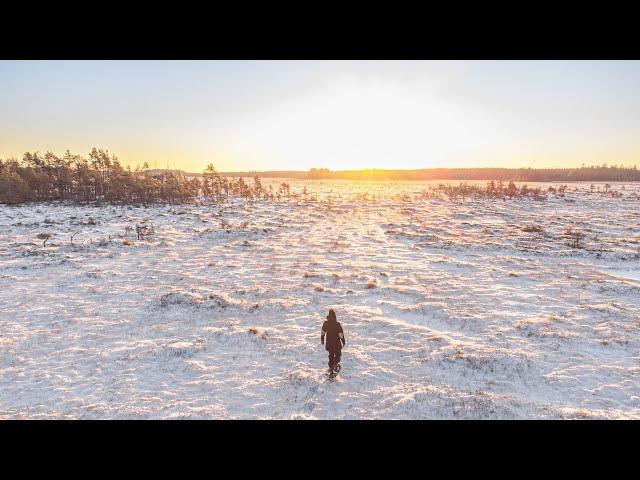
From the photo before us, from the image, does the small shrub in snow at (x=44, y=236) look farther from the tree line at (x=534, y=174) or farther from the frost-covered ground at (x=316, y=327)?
the tree line at (x=534, y=174)

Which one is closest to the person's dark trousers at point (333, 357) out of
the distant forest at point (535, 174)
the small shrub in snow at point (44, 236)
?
the small shrub in snow at point (44, 236)

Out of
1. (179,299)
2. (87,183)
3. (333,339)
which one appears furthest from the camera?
(87,183)

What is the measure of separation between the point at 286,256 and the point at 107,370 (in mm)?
12189

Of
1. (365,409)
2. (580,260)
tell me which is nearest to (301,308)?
(365,409)

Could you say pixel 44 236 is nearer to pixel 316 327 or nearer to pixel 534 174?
pixel 316 327

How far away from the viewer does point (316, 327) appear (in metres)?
10.5

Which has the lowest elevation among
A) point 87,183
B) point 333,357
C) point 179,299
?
point 179,299

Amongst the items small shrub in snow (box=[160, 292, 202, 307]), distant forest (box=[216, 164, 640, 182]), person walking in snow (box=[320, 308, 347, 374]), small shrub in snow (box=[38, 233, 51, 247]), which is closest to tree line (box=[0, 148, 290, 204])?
small shrub in snow (box=[38, 233, 51, 247])

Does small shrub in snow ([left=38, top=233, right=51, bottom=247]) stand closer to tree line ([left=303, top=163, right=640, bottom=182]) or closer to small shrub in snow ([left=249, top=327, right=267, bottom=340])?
small shrub in snow ([left=249, top=327, right=267, bottom=340])

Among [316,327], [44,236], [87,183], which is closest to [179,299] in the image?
[316,327]

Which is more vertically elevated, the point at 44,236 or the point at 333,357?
the point at 44,236

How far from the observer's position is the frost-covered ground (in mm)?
6891

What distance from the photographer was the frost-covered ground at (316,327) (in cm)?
689
